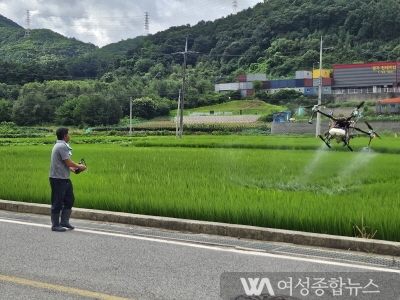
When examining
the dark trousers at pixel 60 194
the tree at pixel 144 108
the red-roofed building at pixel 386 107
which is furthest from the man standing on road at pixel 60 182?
the tree at pixel 144 108

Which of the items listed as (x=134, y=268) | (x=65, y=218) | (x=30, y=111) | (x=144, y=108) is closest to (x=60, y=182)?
(x=65, y=218)

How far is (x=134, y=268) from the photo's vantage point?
21.3 feet

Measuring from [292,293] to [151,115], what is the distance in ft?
267

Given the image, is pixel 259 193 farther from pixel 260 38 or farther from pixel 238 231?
pixel 260 38

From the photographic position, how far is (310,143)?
84.1 ft

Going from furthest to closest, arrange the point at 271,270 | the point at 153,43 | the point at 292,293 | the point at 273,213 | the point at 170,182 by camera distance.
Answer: the point at 153,43
the point at 170,182
the point at 273,213
the point at 271,270
the point at 292,293

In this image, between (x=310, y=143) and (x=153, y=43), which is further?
(x=153, y=43)

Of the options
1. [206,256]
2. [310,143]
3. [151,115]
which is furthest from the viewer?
[151,115]

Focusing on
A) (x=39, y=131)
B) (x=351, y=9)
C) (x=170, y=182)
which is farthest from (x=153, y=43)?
(x=170, y=182)

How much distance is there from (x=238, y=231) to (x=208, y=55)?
125 metres

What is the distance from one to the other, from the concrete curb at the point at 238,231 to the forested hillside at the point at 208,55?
60168mm

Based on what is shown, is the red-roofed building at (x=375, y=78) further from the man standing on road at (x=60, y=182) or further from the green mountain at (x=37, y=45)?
the green mountain at (x=37, y=45)

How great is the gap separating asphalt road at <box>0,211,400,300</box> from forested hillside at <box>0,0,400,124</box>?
62244 mm

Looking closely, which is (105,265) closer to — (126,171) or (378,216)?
(378,216)
